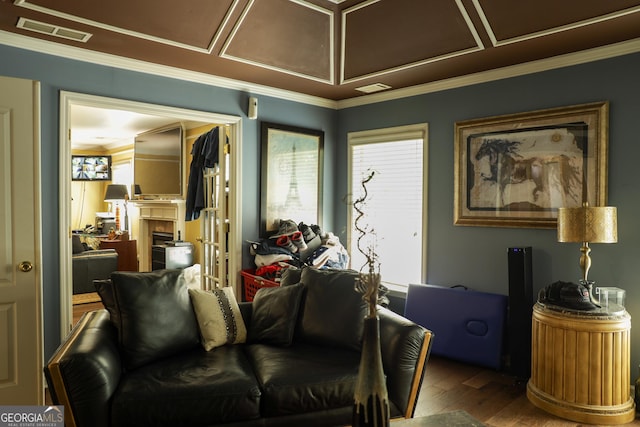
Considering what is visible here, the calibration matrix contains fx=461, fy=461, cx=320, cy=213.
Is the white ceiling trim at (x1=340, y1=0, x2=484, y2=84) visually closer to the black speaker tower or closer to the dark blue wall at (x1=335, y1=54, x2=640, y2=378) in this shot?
the dark blue wall at (x1=335, y1=54, x2=640, y2=378)

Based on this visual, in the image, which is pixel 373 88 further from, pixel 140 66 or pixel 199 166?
pixel 140 66

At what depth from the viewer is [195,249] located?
653 cm

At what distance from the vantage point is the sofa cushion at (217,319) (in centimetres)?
269

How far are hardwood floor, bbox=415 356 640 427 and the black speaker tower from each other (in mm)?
143

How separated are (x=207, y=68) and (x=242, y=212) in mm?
1283

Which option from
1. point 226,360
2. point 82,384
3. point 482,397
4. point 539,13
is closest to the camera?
point 82,384

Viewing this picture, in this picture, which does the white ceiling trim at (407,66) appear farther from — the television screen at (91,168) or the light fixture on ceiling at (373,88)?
the television screen at (91,168)

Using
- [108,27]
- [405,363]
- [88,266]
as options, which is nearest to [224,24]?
[108,27]

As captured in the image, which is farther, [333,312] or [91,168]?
[91,168]

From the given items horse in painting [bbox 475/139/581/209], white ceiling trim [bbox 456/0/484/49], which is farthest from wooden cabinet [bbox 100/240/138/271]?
white ceiling trim [bbox 456/0/484/49]

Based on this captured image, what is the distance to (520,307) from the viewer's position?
132 inches

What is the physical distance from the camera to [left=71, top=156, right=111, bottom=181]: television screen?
9.36m

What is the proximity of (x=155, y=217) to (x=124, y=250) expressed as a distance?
720 millimetres

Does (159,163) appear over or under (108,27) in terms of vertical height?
under
